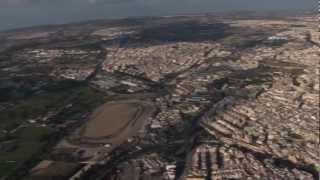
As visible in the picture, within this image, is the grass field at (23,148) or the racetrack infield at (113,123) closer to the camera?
the grass field at (23,148)

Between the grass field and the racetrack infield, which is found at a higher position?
the racetrack infield

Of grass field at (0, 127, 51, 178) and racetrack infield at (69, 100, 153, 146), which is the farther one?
racetrack infield at (69, 100, 153, 146)

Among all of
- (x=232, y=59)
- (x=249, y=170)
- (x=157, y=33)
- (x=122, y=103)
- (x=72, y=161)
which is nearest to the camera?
(x=249, y=170)

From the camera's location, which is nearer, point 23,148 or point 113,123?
point 23,148

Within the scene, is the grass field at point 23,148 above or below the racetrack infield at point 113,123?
below

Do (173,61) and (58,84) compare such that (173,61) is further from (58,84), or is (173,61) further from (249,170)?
(249,170)

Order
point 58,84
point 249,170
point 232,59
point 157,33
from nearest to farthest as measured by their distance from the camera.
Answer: point 249,170
point 58,84
point 232,59
point 157,33

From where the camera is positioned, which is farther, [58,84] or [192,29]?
[192,29]

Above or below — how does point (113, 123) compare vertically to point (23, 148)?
above

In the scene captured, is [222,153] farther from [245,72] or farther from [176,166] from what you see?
[245,72]

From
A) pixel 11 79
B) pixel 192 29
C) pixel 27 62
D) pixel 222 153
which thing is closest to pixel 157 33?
pixel 192 29
